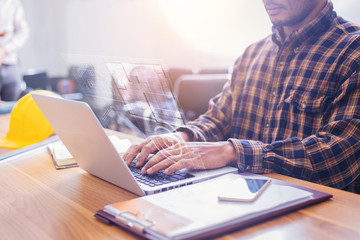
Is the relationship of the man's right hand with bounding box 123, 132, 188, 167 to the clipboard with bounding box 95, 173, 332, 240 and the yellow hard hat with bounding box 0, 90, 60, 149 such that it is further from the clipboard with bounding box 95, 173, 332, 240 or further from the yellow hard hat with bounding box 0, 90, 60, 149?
the yellow hard hat with bounding box 0, 90, 60, 149

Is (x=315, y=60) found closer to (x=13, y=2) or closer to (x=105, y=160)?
(x=105, y=160)

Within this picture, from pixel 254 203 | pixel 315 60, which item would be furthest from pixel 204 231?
pixel 315 60

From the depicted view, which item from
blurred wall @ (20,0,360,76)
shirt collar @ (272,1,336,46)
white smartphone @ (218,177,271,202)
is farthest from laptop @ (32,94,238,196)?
blurred wall @ (20,0,360,76)

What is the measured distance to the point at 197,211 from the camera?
23.8 inches

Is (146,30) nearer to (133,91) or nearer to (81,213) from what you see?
(133,91)

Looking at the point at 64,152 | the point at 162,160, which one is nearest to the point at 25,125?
the point at 64,152

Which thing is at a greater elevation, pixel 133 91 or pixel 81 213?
pixel 133 91

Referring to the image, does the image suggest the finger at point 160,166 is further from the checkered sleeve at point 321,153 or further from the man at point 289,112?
the checkered sleeve at point 321,153

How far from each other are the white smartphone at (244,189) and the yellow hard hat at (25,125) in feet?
2.36

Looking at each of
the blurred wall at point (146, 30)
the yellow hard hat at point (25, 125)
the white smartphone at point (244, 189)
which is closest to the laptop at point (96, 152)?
the white smartphone at point (244, 189)

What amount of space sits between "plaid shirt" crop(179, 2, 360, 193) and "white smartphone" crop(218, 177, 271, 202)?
144mm

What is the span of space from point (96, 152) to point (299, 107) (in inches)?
27.5

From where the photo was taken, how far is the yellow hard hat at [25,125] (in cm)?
119

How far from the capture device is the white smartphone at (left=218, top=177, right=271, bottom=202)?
25.6 inches
